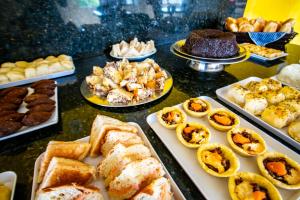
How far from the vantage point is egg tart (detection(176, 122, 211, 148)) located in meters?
0.75

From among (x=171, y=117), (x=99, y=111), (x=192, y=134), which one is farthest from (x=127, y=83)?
(x=192, y=134)

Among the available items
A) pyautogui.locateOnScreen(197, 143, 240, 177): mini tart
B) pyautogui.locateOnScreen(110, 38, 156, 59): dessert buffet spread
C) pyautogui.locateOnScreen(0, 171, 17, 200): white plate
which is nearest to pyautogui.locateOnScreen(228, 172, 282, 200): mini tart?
pyautogui.locateOnScreen(197, 143, 240, 177): mini tart

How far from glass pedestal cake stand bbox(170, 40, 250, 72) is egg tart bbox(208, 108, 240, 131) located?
1.38ft

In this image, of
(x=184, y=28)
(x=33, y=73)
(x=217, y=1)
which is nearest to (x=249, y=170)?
(x=33, y=73)

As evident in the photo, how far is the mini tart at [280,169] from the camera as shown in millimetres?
612

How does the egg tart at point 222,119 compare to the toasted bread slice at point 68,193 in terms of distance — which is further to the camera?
the egg tart at point 222,119

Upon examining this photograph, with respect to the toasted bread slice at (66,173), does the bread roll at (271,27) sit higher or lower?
higher

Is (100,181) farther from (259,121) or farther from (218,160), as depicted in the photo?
(259,121)

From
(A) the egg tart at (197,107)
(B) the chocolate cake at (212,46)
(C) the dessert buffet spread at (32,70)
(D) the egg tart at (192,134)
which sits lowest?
(D) the egg tart at (192,134)

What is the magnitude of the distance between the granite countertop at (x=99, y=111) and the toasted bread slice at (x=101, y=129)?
4.8 inches

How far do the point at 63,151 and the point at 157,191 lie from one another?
1.17 ft

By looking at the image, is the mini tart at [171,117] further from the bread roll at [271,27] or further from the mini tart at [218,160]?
the bread roll at [271,27]

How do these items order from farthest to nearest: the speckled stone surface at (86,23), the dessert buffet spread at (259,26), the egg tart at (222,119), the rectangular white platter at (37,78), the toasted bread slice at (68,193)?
1. the dessert buffet spread at (259,26)
2. the speckled stone surface at (86,23)
3. the rectangular white platter at (37,78)
4. the egg tart at (222,119)
5. the toasted bread slice at (68,193)

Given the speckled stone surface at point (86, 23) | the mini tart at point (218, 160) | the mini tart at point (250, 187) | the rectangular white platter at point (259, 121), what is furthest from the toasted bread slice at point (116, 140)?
the speckled stone surface at point (86, 23)
